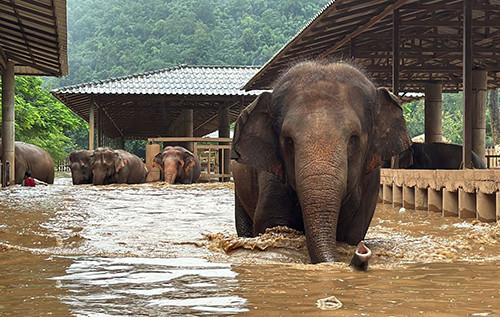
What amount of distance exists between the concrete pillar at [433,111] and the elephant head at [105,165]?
1017 centimetres

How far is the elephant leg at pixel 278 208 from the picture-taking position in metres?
6.46

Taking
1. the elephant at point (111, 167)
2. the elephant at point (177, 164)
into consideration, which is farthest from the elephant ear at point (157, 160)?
the elephant at point (111, 167)

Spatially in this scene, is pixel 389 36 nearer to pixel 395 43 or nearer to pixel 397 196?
pixel 395 43

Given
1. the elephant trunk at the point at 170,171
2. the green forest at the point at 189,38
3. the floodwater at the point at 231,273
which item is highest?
the green forest at the point at 189,38

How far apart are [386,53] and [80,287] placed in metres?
19.3

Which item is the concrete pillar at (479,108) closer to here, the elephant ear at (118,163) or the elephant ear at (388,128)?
the elephant ear at (118,163)

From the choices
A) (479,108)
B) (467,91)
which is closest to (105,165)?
(479,108)

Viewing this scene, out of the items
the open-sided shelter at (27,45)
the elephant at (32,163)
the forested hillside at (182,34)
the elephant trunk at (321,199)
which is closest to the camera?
the elephant trunk at (321,199)

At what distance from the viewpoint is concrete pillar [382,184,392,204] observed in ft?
46.5

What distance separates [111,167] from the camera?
83.6ft

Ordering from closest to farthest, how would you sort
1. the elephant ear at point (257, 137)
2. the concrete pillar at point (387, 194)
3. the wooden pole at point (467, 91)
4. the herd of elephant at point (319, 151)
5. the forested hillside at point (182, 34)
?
the herd of elephant at point (319, 151), the elephant ear at point (257, 137), the wooden pole at point (467, 91), the concrete pillar at point (387, 194), the forested hillside at point (182, 34)

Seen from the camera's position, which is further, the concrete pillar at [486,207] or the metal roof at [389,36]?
the metal roof at [389,36]

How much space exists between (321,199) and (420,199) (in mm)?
6940

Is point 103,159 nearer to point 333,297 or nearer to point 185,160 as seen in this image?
point 185,160
